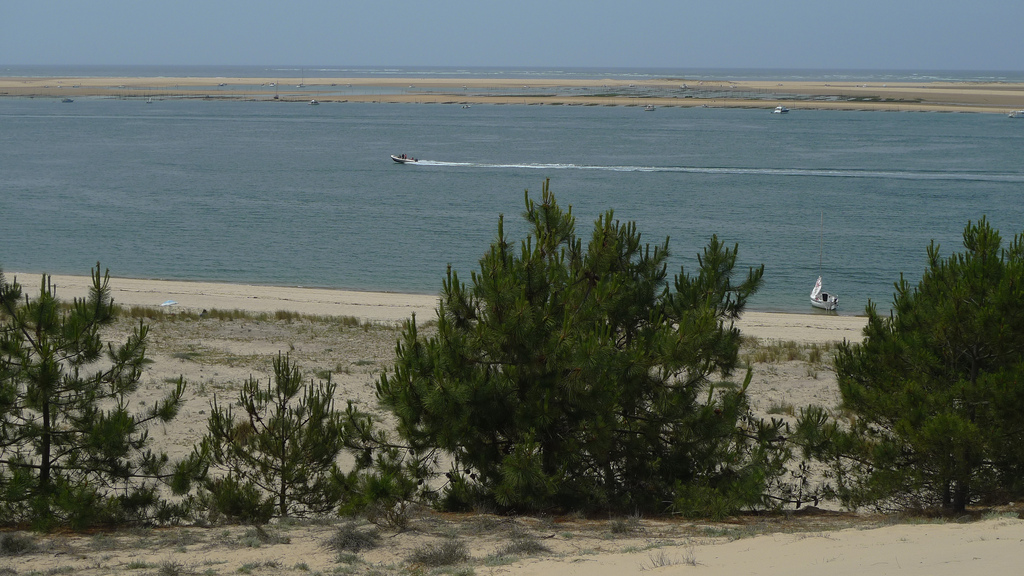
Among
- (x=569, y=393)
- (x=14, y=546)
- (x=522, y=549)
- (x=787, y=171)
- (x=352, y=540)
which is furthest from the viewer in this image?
(x=787, y=171)

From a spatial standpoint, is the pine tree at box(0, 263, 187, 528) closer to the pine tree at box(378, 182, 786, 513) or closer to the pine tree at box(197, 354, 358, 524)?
the pine tree at box(197, 354, 358, 524)

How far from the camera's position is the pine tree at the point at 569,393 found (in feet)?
31.0

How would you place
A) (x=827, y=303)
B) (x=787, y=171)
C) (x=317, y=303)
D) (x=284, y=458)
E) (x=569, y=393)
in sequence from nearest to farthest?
(x=569, y=393), (x=284, y=458), (x=317, y=303), (x=827, y=303), (x=787, y=171)

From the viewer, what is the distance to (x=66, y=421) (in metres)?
9.90

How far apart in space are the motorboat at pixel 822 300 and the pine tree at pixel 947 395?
802 inches

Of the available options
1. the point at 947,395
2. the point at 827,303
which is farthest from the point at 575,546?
the point at 827,303

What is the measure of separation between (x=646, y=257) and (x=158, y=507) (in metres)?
6.33

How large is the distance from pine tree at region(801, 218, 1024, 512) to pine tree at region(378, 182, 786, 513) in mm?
1194

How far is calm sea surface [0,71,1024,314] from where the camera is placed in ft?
129

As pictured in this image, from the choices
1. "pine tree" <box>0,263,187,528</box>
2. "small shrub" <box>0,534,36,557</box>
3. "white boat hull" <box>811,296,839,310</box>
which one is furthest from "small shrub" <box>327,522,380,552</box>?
"white boat hull" <box>811,296,839,310</box>

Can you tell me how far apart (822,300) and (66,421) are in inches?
1027

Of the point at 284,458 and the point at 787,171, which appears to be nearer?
the point at 284,458

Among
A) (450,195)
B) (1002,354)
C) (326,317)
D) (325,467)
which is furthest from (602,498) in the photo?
(450,195)

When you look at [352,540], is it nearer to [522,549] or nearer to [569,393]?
[522,549]
